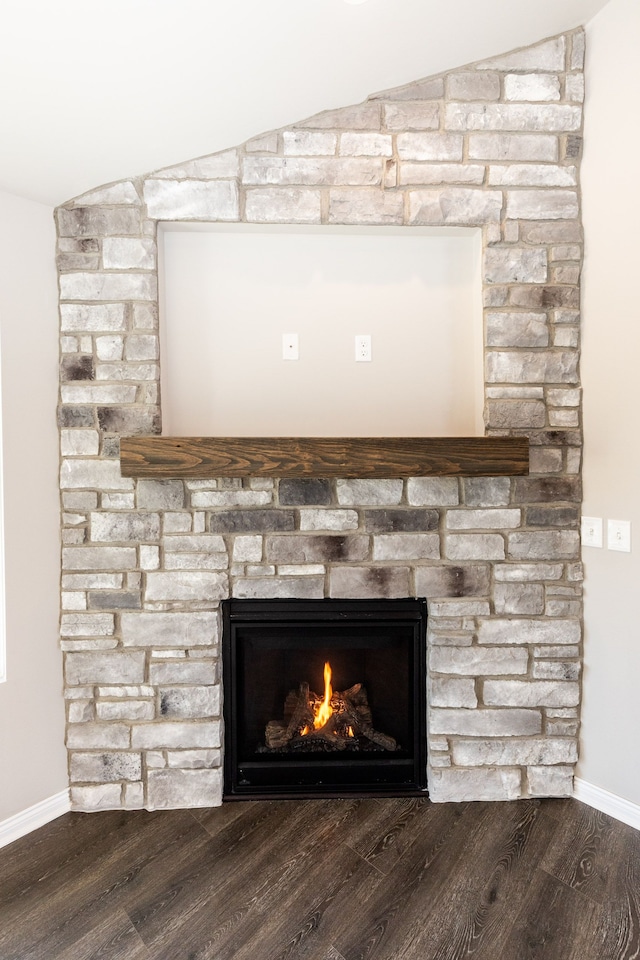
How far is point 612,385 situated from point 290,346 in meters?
1.23

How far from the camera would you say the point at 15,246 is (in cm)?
185

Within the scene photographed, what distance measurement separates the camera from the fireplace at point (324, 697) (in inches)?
80.0

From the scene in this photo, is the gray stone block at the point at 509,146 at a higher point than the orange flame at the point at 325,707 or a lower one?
higher

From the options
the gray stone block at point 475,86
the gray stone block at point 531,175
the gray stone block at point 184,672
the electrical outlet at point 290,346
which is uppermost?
the gray stone block at point 475,86

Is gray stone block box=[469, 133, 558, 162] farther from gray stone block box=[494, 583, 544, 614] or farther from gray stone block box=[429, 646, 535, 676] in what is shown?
gray stone block box=[429, 646, 535, 676]

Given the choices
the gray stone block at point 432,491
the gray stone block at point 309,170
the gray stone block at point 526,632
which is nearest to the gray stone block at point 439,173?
the gray stone block at point 309,170

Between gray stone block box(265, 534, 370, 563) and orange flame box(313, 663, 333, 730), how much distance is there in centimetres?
53

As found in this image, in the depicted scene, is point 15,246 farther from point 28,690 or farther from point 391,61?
point 28,690

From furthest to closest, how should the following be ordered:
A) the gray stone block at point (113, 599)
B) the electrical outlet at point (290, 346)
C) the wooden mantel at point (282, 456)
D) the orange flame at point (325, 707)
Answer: the orange flame at point (325, 707) → the electrical outlet at point (290, 346) → the gray stone block at point (113, 599) → the wooden mantel at point (282, 456)

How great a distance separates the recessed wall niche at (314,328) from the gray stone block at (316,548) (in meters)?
0.43

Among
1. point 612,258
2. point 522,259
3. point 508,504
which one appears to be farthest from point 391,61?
point 508,504

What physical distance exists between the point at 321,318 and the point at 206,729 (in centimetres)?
169

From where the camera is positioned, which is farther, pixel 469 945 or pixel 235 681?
pixel 235 681

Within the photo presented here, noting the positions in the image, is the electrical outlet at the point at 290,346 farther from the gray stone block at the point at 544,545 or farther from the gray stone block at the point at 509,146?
the gray stone block at the point at 544,545
